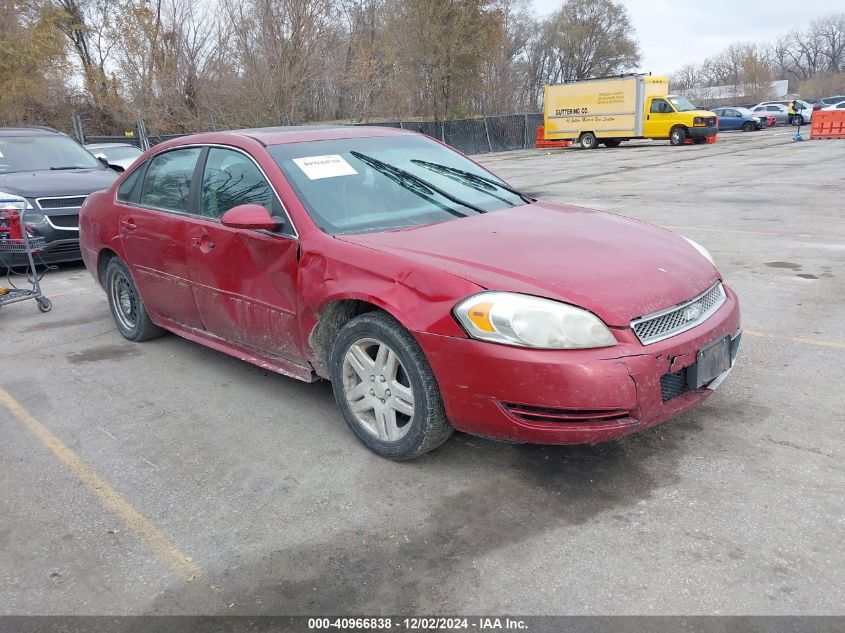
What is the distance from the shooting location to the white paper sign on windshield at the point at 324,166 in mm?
3938

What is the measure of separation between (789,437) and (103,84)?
31005 millimetres

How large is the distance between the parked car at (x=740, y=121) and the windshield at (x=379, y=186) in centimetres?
3977

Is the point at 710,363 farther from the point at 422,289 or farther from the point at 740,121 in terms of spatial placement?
the point at 740,121

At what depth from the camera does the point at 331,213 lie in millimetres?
3740

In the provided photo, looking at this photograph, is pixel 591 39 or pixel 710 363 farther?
pixel 591 39

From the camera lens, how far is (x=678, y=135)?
1177 inches

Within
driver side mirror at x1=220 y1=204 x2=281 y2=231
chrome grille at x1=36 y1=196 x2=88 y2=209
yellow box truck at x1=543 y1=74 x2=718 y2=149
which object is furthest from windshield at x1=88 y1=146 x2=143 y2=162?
yellow box truck at x1=543 y1=74 x2=718 y2=149

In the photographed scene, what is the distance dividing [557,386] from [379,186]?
177 centimetres

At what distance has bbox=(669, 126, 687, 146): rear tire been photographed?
2980 centimetres

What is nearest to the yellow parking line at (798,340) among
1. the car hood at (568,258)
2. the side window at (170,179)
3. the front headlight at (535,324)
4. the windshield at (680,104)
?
the car hood at (568,258)

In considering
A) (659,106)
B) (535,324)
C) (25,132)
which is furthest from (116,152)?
(659,106)

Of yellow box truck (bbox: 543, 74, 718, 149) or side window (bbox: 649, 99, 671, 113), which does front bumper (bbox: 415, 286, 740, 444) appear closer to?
yellow box truck (bbox: 543, 74, 718, 149)

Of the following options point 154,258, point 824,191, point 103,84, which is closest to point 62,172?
point 154,258

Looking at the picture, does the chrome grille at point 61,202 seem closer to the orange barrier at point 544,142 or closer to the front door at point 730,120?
the orange barrier at point 544,142
